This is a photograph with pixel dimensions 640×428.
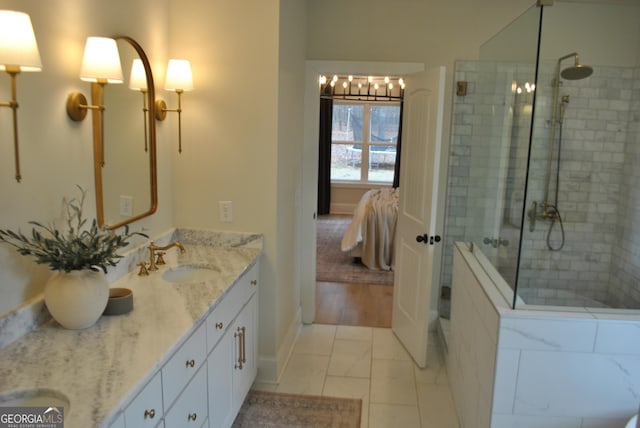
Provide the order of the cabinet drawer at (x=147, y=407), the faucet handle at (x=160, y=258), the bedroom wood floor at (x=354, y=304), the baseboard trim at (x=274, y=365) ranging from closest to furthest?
the cabinet drawer at (x=147, y=407), the faucet handle at (x=160, y=258), the baseboard trim at (x=274, y=365), the bedroom wood floor at (x=354, y=304)

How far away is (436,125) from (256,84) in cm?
122

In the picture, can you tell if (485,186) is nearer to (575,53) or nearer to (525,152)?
(525,152)

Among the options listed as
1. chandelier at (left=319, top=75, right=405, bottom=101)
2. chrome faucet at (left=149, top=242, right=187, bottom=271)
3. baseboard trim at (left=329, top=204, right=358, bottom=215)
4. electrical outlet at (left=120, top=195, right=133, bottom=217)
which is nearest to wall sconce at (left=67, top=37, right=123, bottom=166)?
electrical outlet at (left=120, top=195, right=133, bottom=217)

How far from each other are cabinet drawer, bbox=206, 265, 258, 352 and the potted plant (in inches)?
19.9

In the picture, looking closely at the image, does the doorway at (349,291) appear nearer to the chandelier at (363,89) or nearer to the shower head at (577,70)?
the shower head at (577,70)

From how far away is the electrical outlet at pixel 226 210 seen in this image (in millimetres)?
3053

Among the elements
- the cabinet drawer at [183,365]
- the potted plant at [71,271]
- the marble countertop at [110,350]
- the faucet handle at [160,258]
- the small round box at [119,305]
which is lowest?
the cabinet drawer at [183,365]

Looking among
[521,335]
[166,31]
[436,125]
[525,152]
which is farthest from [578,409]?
[166,31]

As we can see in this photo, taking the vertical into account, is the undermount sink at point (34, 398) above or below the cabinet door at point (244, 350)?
above

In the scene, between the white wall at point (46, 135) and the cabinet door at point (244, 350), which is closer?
the white wall at point (46, 135)

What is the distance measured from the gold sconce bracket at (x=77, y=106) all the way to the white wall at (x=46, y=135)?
24mm

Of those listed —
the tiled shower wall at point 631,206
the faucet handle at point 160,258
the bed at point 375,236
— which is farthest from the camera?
the bed at point 375,236

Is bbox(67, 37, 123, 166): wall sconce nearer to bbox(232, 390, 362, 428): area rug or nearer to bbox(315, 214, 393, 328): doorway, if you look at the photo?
bbox(232, 390, 362, 428): area rug

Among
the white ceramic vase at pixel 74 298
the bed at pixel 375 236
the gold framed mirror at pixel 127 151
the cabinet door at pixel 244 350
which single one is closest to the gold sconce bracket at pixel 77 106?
the gold framed mirror at pixel 127 151
